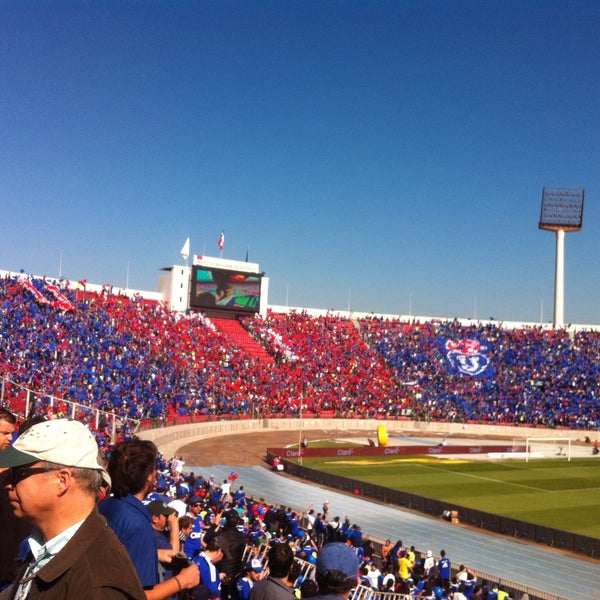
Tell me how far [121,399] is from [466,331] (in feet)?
161

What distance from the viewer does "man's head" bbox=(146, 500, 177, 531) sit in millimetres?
5496

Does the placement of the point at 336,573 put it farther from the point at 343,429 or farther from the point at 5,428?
the point at 343,429

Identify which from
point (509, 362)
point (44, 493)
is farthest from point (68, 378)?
point (509, 362)

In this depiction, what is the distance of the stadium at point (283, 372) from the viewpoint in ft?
134

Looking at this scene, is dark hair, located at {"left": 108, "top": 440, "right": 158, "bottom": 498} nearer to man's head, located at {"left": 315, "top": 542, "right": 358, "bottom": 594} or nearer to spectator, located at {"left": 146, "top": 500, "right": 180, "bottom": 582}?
spectator, located at {"left": 146, "top": 500, "right": 180, "bottom": 582}

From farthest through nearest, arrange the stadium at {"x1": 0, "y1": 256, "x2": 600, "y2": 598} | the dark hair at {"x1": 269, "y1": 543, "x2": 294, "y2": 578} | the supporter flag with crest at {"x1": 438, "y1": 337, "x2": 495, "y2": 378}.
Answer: the supporter flag with crest at {"x1": 438, "y1": 337, "x2": 495, "y2": 378} → the stadium at {"x1": 0, "y1": 256, "x2": 600, "y2": 598} → the dark hair at {"x1": 269, "y1": 543, "x2": 294, "y2": 578}

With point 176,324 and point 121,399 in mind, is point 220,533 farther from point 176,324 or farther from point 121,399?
point 176,324

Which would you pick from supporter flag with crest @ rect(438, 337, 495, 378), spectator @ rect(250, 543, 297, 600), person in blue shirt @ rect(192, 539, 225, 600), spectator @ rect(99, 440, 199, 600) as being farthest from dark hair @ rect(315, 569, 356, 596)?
supporter flag with crest @ rect(438, 337, 495, 378)

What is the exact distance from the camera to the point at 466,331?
79.8 meters

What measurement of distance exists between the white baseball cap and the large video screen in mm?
63118

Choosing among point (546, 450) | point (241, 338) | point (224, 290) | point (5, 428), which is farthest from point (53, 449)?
point (241, 338)

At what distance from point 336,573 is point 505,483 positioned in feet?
122

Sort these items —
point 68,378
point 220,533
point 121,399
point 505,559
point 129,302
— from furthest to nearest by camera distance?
point 129,302 → point 121,399 → point 68,378 → point 505,559 → point 220,533

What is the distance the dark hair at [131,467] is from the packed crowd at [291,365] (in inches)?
995
